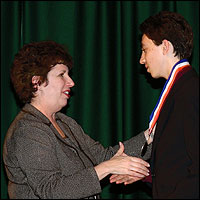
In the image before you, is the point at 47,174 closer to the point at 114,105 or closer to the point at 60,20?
the point at 114,105

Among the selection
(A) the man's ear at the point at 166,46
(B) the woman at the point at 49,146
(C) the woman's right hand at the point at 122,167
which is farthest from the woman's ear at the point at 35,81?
(A) the man's ear at the point at 166,46

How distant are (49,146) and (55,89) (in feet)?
1.25

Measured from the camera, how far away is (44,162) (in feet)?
5.83

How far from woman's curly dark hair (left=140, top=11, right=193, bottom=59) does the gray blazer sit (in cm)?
70

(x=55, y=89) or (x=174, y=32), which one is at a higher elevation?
(x=174, y=32)

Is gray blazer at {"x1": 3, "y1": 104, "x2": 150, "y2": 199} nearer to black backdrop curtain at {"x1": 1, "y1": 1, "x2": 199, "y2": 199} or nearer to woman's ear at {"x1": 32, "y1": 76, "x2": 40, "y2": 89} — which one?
woman's ear at {"x1": 32, "y1": 76, "x2": 40, "y2": 89}

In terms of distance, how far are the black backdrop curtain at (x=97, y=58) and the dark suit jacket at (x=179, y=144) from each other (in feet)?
3.64

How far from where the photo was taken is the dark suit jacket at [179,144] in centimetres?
149

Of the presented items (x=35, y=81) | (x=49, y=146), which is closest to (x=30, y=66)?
(x=35, y=81)

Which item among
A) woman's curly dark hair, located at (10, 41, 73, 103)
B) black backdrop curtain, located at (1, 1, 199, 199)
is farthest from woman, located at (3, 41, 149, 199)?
black backdrop curtain, located at (1, 1, 199, 199)

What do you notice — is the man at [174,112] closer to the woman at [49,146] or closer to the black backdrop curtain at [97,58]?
the woman at [49,146]

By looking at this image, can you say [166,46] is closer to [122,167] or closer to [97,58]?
[122,167]

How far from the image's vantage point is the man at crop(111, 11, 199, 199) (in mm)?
1504

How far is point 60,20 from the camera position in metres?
2.81
